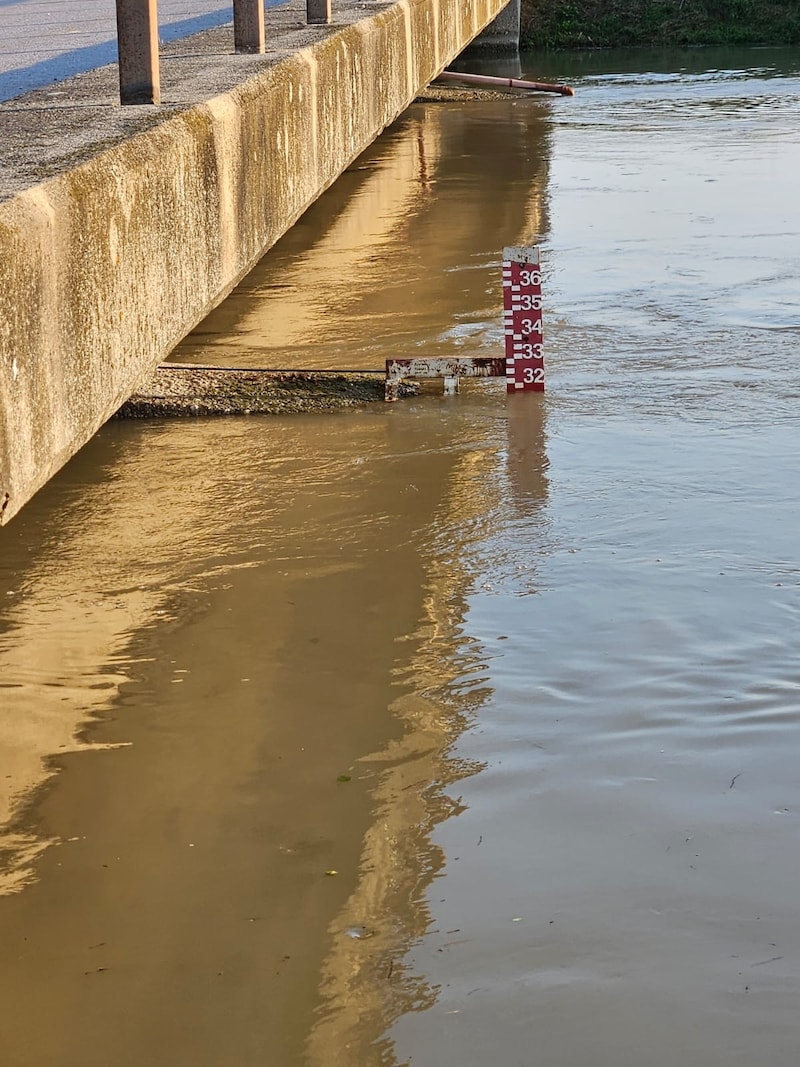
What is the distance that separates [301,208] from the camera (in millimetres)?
7660

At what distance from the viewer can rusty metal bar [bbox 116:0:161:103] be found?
5316mm

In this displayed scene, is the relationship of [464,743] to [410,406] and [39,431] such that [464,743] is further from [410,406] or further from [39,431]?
[410,406]

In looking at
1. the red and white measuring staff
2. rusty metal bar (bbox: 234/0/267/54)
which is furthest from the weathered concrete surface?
the red and white measuring staff

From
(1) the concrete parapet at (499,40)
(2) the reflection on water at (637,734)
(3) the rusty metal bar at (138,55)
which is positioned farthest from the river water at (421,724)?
(1) the concrete parapet at (499,40)

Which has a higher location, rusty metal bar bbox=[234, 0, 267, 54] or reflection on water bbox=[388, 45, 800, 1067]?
rusty metal bar bbox=[234, 0, 267, 54]

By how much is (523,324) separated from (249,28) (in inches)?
79.5

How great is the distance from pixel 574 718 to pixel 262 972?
1.41 m

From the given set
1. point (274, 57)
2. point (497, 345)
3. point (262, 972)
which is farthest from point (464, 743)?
point (497, 345)

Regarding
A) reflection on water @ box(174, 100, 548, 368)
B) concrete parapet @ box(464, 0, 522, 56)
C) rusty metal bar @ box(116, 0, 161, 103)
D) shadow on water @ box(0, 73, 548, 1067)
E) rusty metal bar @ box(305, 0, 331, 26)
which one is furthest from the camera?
concrete parapet @ box(464, 0, 522, 56)

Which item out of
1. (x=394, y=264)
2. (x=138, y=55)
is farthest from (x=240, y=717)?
Result: (x=394, y=264)

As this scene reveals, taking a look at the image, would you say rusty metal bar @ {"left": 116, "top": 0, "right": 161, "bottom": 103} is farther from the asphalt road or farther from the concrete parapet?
the concrete parapet

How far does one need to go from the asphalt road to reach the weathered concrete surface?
0.54 meters

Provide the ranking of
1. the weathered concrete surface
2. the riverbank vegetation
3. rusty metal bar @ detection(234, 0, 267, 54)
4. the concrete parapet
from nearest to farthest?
1. the weathered concrete surface
2. rusty metal bar @ detection(234, 0, 267, 54)
3. the concrete parapet
4. the riverbank vegetation

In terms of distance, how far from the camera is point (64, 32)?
9.42m
